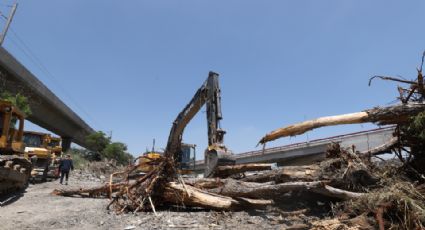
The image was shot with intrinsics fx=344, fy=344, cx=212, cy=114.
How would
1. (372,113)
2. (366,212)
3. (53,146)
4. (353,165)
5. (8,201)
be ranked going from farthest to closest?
(53,146) → (8,201) → (353,165) → (372,113) → (366,212)

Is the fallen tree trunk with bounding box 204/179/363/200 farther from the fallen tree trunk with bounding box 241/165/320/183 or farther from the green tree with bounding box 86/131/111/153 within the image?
the green tree with bounding box 86/131/111/153

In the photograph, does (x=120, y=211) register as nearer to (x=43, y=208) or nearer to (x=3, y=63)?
(x=43, y=208)

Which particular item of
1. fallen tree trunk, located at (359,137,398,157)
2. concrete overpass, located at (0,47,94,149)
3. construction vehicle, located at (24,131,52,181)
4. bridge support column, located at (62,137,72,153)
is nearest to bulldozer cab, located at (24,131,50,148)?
construction vehicle, located at (24,131,52,181)

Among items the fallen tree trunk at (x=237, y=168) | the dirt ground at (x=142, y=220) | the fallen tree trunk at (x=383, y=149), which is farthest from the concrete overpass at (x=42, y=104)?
the fallen tree trunk at (x=383, y=149)

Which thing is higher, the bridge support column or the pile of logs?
the bridge support column

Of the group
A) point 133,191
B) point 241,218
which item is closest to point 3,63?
point 133,191

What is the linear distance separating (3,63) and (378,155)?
19766mm

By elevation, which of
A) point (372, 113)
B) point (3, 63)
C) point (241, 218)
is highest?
point (3, 63)

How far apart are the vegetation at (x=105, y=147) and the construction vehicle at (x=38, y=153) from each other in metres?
19.0

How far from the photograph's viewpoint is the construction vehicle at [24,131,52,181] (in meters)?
16.8

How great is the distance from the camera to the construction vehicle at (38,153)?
16.8 m

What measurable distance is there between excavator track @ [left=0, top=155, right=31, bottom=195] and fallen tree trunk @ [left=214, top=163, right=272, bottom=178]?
587 cm

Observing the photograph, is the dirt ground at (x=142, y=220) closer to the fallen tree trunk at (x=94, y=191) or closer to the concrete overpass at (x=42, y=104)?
the fallen tree trunk at (x=94, y=191)

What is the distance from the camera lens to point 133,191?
7.57 metres
